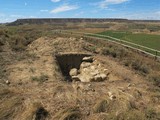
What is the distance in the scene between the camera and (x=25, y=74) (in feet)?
45.4

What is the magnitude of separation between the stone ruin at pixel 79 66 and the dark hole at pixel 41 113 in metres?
9.32

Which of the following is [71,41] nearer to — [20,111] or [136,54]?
[136,54]

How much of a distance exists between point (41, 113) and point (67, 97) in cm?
181

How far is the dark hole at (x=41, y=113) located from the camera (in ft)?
28.0

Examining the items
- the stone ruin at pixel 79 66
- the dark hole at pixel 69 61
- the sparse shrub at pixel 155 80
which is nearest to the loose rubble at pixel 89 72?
the stone ruin at pixel 79 66

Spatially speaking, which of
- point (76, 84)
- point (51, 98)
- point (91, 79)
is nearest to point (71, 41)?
point (91, 79)

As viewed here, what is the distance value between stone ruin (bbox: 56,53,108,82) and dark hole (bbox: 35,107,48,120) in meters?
9.32

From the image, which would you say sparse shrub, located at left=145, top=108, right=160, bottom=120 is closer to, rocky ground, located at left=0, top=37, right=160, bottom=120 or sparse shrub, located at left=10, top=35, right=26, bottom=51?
rocky ground, located at left=0, top=37, right=160, bottom=120

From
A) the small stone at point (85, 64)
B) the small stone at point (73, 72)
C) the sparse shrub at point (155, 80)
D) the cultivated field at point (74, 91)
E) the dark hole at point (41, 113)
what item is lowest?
the small stone at point (73, 72)

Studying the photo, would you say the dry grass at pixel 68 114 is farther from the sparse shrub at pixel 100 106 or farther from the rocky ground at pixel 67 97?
the sparse shrub at pixel 100 106

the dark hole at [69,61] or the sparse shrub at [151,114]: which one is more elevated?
the sparse shrub at [151,114]

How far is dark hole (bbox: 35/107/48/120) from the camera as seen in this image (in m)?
8.54

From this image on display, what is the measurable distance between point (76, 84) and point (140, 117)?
13.8ft

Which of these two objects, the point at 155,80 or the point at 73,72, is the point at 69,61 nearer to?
the point at 73,72
